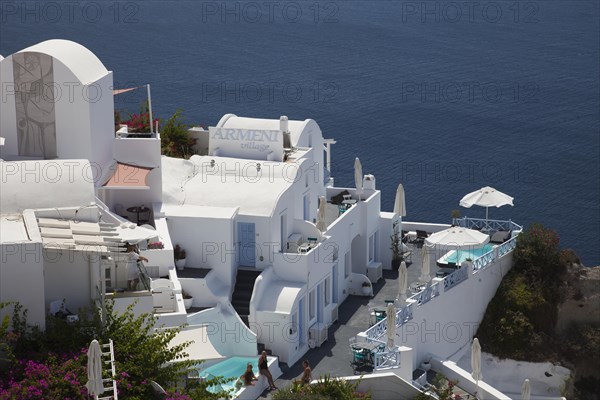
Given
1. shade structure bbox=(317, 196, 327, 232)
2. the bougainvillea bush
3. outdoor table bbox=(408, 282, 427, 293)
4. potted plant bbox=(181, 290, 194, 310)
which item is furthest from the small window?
the bougainvillea bush

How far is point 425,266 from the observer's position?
183 feet

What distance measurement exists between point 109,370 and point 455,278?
22714 millimetres

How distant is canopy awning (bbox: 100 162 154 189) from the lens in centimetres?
5019

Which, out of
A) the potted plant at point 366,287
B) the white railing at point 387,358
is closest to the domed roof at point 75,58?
the white railing at point 387,358

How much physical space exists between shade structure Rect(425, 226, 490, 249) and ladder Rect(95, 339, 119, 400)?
72.8 ft

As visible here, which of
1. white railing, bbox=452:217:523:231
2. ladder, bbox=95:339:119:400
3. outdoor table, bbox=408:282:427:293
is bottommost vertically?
outdoor table, bbox=408:282:427:293

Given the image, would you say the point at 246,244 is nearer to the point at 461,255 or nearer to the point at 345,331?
the point at 345,331

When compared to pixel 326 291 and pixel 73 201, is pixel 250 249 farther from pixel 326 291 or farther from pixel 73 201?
pixel 73 201

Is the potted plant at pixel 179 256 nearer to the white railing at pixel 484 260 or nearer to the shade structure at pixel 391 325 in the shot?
the shade structure at pixel 391 325

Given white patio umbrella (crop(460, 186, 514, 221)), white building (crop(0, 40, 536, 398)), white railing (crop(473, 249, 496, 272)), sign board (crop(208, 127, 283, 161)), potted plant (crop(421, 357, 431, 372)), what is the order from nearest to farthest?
white building (crop(0, 40, 536, 398)), potted plant (crop(421, 357, 431, 372)), sign board (crop(208, 127, 283, 161)), white railing (crop(473, 249, 496, 272)), white patio umbrella (crop(460, 186, 514, 221))

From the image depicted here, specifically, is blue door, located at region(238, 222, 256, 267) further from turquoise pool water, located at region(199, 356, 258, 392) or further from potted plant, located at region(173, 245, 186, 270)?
turquoise pool water, located at region(199, 356, 258, 392)

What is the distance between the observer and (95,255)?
132 feet

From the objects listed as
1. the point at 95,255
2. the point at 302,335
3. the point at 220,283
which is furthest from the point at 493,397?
the point at 95,255

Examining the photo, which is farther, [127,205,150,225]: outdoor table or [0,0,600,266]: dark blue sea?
[0,0,600,266]: dark blue sea
